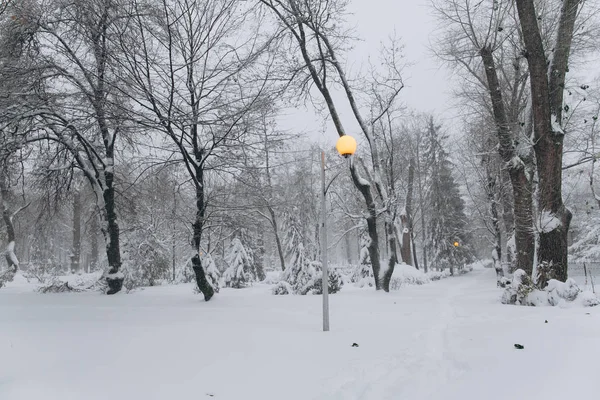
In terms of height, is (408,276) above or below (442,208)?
below

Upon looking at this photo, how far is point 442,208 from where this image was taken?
29.6 metres

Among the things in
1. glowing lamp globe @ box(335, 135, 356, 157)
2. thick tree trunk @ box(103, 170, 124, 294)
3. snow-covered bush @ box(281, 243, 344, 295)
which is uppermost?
glowing lamp globe @ box(335, 135, 356, 157)

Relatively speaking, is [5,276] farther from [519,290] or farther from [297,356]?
[519,290]

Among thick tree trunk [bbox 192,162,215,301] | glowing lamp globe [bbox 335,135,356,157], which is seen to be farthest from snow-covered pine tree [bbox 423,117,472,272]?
glowing lamp globe [bbox 335,135,356,157]

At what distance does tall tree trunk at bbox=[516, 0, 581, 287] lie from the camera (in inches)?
295

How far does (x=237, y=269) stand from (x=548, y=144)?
12462 millimetres

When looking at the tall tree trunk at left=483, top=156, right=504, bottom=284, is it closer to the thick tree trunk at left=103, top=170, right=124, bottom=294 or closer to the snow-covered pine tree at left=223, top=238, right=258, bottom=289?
the snow-covered pine tree at left=223, top=238, right=258, bottom=289

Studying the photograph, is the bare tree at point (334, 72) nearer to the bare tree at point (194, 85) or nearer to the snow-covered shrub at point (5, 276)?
the bare tree at point (194, 85)

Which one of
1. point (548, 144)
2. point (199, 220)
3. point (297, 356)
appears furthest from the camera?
point (199, 220)

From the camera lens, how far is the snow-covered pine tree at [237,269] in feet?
53.5

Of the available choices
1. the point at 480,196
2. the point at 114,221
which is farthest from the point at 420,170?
the point at 114,221

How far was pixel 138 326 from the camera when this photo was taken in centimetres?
566

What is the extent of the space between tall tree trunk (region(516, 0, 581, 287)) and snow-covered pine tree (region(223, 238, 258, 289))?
38.0 feet

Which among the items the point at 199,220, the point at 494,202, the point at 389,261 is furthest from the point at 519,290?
the point at 494,202
